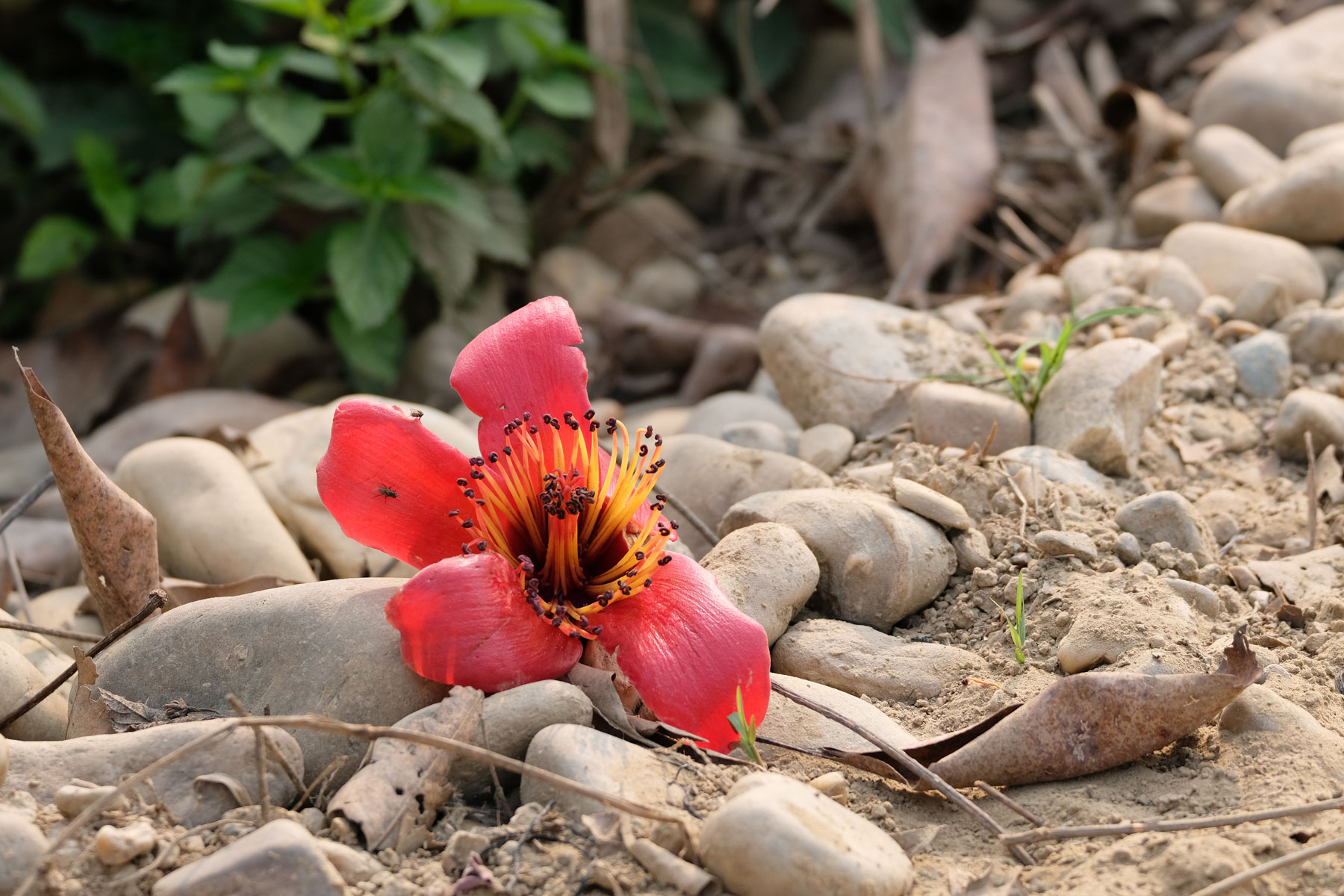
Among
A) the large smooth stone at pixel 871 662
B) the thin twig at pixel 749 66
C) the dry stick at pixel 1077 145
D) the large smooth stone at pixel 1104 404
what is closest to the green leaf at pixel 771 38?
the thin twig at pixel 749 66

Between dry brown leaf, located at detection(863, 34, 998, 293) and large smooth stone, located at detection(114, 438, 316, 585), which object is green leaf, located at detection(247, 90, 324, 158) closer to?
large smooth stone, located at detection(114, 438, 316, 585)

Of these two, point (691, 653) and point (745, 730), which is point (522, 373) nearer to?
point (691, 653)

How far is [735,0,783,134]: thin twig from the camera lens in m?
4.88

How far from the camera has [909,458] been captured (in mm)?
2609

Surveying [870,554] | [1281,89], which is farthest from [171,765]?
[1281,89]

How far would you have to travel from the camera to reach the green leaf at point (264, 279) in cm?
419

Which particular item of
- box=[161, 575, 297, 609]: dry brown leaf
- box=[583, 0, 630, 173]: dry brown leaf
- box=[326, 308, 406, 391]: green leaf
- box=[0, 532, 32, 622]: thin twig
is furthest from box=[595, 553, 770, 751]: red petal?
box=[583, 0, 630, 173]: dry brown leaf

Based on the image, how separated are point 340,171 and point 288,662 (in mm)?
2512

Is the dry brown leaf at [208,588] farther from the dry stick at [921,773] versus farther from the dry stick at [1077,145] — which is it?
the dry stick at [1077,145]

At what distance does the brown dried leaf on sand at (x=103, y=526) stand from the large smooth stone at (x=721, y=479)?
3.50 ft

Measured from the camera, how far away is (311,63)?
3.94 m

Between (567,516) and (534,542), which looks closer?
(567,516)

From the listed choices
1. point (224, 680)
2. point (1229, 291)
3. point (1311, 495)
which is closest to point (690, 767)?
point (224, 680)

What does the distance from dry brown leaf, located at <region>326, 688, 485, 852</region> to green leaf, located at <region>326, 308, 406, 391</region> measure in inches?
102
